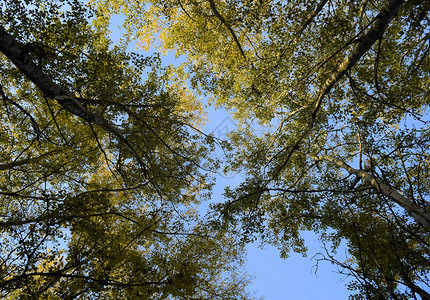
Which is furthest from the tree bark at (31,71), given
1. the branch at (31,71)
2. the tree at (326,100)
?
the tree at (326,100)

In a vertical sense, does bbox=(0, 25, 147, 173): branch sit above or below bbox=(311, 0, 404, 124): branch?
below

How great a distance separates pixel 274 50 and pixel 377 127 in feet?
→ 12.1

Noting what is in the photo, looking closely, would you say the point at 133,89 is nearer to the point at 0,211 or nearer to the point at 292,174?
the point at 0,211

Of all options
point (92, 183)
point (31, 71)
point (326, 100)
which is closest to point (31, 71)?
point (31, 71)

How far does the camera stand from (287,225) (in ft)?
28.6

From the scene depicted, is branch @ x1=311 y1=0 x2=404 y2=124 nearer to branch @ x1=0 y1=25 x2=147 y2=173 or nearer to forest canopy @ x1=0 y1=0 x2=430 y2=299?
forest canopy @ x1=0 y1=0 x2=430 y2=299

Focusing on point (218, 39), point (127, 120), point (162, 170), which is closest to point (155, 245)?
point (162, 170)

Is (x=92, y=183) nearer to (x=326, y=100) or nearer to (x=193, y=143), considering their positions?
(x=193, y=143)

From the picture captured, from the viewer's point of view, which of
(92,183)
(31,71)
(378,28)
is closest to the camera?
(378,28)

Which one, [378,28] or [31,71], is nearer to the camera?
[378,28]

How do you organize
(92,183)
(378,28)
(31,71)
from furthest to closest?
→ 1. (92,183)
2. (31,71)
3. (378,28)

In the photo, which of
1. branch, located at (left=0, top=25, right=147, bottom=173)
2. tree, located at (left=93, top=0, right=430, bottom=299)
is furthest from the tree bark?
tree, located at (left=93, top=0, right=430, bottom=299)

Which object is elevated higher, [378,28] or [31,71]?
[378,28]

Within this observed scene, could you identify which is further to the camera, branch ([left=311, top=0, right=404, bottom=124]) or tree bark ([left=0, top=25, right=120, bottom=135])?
tree bark ([left=0, top=25, right=120, bottom=135])
